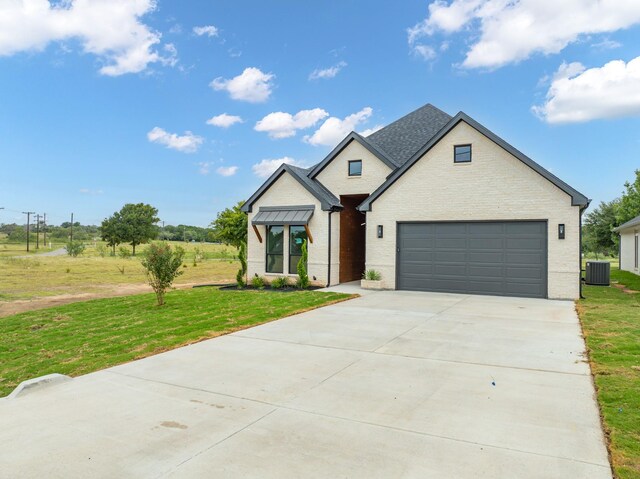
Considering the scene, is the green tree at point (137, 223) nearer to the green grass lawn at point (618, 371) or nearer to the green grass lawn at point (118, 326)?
the green grass lawn at point (118, 326)

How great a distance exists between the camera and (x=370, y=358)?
6.35 meters

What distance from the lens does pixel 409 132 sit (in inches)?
795

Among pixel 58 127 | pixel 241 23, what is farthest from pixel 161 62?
pixel 58 127

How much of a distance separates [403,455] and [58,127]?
44.3 m

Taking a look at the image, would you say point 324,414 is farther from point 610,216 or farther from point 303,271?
point 610,216

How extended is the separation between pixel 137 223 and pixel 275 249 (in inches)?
1856

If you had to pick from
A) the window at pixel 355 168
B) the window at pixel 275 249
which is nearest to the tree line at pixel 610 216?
the window at pixel 355 168

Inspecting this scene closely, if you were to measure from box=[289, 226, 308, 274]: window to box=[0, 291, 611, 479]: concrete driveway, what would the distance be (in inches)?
378

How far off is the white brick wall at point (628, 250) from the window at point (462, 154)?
55.2 ft

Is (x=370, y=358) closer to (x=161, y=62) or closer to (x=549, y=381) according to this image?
(x=549, y=381)

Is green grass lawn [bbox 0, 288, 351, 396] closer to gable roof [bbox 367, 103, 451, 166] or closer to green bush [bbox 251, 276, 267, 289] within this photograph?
green bush [bbox 251, 276, 267, 289]

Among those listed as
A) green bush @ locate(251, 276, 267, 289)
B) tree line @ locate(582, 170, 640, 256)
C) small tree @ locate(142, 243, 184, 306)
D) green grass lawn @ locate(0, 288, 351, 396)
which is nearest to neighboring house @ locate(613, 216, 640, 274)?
tree line @ locate(582, 170, 640, 256)

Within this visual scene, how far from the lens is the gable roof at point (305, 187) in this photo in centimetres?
1648

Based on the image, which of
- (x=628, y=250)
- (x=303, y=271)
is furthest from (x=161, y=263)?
(x=628, y=250)
